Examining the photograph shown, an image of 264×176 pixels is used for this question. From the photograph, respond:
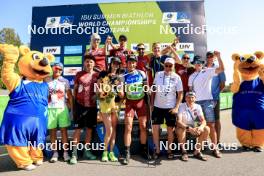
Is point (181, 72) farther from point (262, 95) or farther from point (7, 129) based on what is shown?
point (7, 129)

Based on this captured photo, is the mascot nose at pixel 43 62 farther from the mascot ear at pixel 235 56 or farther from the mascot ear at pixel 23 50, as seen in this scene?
the mascot ear at pixel 235 56

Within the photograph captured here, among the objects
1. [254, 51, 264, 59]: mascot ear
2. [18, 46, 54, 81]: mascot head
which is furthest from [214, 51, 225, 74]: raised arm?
[18, 46, 54, 81]: mascot head

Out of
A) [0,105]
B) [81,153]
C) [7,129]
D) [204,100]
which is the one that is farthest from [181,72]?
[0,105]

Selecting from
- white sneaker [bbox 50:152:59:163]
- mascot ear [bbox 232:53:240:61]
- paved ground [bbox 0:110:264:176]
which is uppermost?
mascot ear [bbox 232:53:240:61]

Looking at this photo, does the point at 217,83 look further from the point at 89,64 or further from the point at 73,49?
the point at 73,49

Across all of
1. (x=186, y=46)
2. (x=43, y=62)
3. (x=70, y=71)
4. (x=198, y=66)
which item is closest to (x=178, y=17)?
(x=186, y=46)

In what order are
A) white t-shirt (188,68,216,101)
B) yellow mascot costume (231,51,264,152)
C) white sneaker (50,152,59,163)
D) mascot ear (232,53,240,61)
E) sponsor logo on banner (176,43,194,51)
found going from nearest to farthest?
white sneaker (50,152,59,163) < white t-shirt (188,68,216,101) < yellow mascot costume (231,51,264,152) < mascot ear (232,53,240,61) < sponsor logo on banner (176,43,194,51)

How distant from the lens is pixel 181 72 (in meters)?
6.68

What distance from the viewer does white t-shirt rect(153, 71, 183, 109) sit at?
590cm

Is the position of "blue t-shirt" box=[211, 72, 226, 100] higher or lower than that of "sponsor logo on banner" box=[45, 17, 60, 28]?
lower

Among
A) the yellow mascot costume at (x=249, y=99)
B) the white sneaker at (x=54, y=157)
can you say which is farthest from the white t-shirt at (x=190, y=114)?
the white sneaker at (x=54, y=157)

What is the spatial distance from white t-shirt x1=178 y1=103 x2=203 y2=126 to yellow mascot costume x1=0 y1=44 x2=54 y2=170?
8.85 ft

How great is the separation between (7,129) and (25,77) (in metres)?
1.07

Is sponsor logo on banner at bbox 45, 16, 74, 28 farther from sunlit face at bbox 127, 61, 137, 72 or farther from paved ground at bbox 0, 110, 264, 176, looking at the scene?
paved ground at bbox 0, 110, 264, 176
